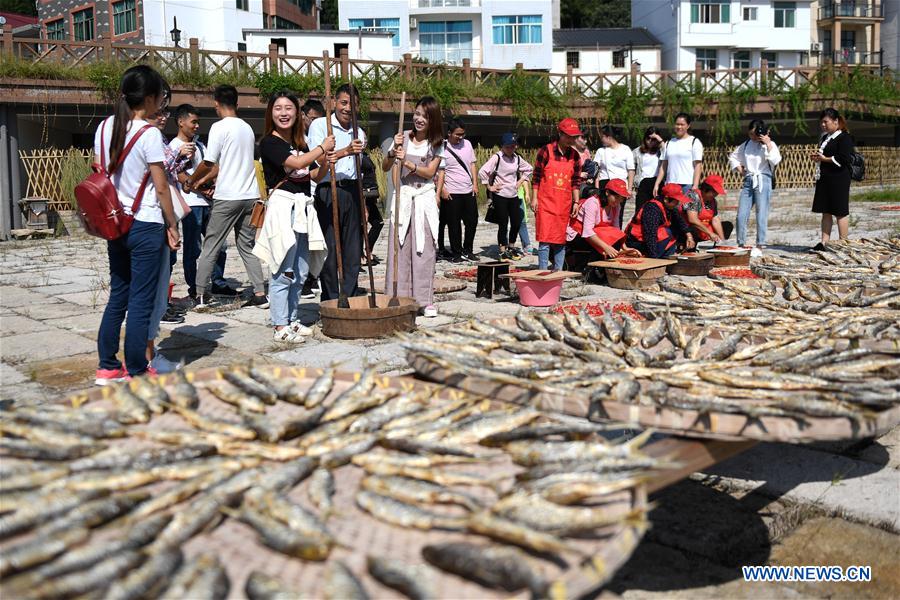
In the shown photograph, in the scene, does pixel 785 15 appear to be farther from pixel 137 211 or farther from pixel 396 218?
pixel 137 211

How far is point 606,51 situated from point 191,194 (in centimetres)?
4484

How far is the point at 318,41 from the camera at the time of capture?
43688 millimetres

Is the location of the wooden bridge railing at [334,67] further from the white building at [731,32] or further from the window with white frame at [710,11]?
the window with white frame at [710,11]

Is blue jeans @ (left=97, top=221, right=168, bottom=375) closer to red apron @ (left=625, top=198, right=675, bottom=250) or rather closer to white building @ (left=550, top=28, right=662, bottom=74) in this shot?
red apron @ (left=625, top=198, right=675, bottom=250)

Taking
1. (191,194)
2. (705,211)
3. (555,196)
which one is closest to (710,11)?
(705,211)

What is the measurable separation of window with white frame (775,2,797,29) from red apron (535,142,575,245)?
47356mm

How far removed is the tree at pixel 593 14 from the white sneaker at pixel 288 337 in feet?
217

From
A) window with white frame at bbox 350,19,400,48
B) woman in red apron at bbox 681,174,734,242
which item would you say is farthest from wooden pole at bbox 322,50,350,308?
window with white frame at bbox 350,19,400,48

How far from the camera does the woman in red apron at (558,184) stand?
9406 millimetres

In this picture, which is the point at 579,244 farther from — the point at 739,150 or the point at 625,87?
the point at 625,87

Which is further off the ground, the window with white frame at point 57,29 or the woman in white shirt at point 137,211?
the window with white frame at point 57,29

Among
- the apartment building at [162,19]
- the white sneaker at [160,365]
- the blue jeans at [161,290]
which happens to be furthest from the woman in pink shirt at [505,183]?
the apartment building at [162,19]

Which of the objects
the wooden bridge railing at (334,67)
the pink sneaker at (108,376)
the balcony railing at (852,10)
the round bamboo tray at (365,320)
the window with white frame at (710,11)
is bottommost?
the pink sneaker at (108,376)

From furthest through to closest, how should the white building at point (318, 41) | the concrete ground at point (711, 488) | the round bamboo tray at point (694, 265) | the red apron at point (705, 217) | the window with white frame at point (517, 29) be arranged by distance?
the window with white frame at point (517, 29), the white building at point (318, 41), the red apron at point (705, 217), the round bamboo tray at point (694, 265), the concrete ground at point (711, 488)
